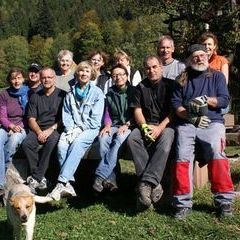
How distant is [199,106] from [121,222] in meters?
1.70

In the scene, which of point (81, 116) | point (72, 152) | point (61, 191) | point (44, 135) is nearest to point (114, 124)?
point (81, 116)

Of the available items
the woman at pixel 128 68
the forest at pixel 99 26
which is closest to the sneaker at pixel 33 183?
the woman at pixel 128 68

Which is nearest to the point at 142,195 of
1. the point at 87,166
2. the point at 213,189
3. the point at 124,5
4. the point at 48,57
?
the point at 213,189

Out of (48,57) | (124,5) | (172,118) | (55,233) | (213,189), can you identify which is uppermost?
(124,5)

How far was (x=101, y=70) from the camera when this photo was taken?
8.54 m

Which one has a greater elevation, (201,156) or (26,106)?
(26,106)

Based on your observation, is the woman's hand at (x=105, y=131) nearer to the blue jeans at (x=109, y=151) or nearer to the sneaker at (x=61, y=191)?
the blue jeans at (x=109, y=151)

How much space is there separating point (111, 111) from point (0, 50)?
10157 centimetres

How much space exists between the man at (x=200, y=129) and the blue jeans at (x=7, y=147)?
2.34 metres

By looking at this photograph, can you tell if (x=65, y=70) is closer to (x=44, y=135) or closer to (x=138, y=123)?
(x=44, y=135)

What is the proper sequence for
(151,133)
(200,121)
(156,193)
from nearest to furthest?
1. (200,121)
2. (156,193)
3. (151,133)

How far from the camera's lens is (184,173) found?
6.04 meters

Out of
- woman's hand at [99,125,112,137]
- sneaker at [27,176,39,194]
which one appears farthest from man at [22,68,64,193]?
woman's hand at [99,125,112,137]

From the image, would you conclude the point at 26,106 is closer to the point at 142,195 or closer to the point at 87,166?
the point at 87,166
